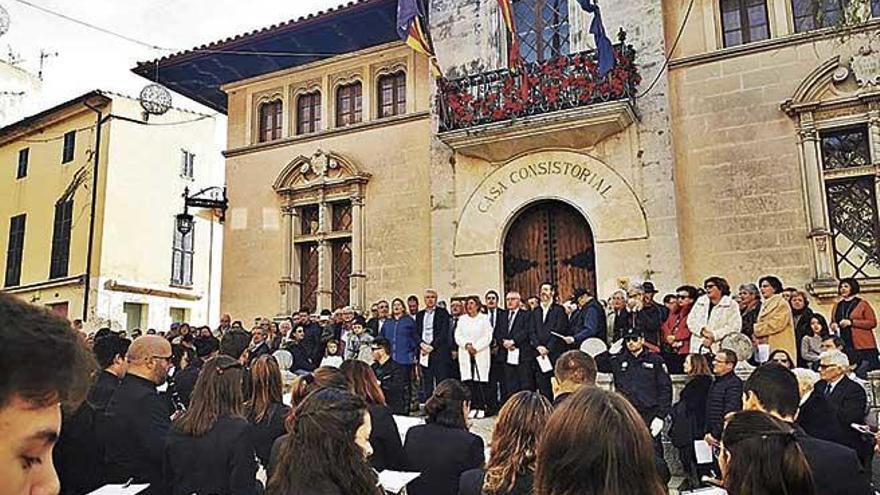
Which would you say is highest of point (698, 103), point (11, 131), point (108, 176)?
point (11, 131)

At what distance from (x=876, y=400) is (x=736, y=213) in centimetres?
454

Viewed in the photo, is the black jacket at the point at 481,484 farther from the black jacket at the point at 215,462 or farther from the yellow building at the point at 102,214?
the yellow building at the point at 102,214

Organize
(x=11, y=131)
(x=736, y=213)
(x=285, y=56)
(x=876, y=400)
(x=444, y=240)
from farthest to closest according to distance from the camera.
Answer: (x=11, y=131)
(x=285, y=56)
(x=444, y=240)
(x=736, y=213)
(x=876, y=400)

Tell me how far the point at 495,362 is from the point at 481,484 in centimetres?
765

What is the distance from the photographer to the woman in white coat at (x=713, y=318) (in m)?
8.93

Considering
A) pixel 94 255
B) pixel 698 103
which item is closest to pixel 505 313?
pixel 698 103

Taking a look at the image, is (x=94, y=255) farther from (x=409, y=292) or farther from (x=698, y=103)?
(x=698, y=103)

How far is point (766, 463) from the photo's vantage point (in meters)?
2.47

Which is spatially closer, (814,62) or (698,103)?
(814,62)

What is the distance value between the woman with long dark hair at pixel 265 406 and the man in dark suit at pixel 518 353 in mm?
5828

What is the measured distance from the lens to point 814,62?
38.2 feet

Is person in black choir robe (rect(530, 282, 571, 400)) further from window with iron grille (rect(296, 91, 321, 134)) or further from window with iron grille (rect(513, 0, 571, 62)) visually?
window with iron grille (rect(296, 91, 321, 134))

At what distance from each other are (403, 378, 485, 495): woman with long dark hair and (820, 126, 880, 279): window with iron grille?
9.34 meters

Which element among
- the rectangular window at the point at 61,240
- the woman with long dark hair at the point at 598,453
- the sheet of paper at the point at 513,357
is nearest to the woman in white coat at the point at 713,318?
the sheet of paper at the point at 513,357
